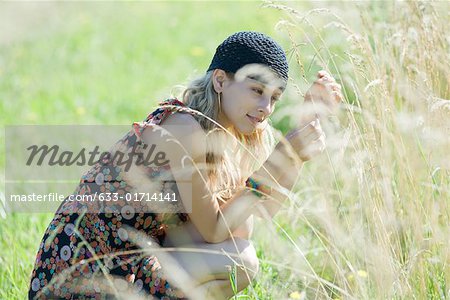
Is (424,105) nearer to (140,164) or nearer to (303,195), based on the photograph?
(140,164)

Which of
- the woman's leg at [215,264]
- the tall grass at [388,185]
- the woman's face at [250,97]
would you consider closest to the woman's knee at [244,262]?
the woman's leg at [215,264]

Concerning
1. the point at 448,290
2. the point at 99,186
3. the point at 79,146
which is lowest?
the point at 79,146

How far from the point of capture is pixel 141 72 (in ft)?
20.1

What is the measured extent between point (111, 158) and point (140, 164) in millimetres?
100

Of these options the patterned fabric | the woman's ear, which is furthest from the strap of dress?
the woman's ear

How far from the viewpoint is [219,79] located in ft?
8.25

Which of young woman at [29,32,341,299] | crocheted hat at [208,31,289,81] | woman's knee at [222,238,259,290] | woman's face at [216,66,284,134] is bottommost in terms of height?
woman's knee at [222,238,259,290]

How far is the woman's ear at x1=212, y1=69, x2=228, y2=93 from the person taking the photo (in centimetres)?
250

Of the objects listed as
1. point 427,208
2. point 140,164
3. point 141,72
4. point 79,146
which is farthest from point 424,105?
point 141,72

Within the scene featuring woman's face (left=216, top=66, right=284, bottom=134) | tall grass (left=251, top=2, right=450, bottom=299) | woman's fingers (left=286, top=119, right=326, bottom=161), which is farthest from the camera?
woman's face (left=216, top=66, right=284, bottom=134)

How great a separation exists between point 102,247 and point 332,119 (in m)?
0.86

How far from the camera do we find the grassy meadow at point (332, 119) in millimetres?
2166

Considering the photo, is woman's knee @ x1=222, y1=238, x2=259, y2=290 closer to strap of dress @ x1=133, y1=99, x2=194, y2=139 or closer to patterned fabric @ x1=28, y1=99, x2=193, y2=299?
patterned fabric @ x1=28, y1=99, x2=193, y2=299

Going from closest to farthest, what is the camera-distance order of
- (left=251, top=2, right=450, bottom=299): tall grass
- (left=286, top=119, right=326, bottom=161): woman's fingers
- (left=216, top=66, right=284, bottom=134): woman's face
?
(left=251, top=2, right=450, bottom=299): tall grass
(left=286, top=119, right=326, bottom=161): woman's fingers
(left=216, top=66, right=284, bottom=134): woman's face
